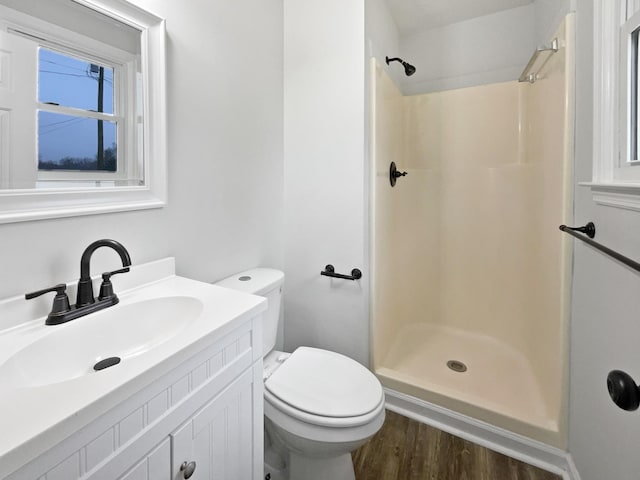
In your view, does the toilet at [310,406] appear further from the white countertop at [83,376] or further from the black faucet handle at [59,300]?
the black faucet handle at [59,300]

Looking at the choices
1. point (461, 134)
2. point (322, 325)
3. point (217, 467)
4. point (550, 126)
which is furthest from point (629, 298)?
point (461, 134)

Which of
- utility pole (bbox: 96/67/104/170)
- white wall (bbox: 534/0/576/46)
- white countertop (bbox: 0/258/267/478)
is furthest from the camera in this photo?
white wall (bbox: 534/0/576/46)

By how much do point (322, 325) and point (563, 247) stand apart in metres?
1.22

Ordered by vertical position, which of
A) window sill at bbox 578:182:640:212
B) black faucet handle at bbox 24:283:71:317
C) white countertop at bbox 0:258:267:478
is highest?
window sill at bbox 578:182:640:212

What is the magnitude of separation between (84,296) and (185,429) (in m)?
0.47

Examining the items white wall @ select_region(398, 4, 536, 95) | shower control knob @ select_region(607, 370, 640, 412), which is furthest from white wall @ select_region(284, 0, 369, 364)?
shower control knob @ select_region(607, 370, 640, 412)

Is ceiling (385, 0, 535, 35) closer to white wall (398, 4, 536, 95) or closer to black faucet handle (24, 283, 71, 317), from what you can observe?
white wall (398, 4, 536, 95)

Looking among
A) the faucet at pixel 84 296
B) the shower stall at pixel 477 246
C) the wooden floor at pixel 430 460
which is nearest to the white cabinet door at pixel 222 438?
the faucet at pixel 84 296

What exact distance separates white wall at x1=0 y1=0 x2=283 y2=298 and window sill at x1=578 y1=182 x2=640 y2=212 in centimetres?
136

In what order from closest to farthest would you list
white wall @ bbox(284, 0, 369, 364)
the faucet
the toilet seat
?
the faucet, the toilet seat, white wall @ bbox(284, 0, 369, 364)

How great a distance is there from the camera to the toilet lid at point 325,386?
3.61 ft

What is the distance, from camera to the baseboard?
4.33 ft

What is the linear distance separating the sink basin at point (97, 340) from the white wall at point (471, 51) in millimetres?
2297

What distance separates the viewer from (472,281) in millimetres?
2301
